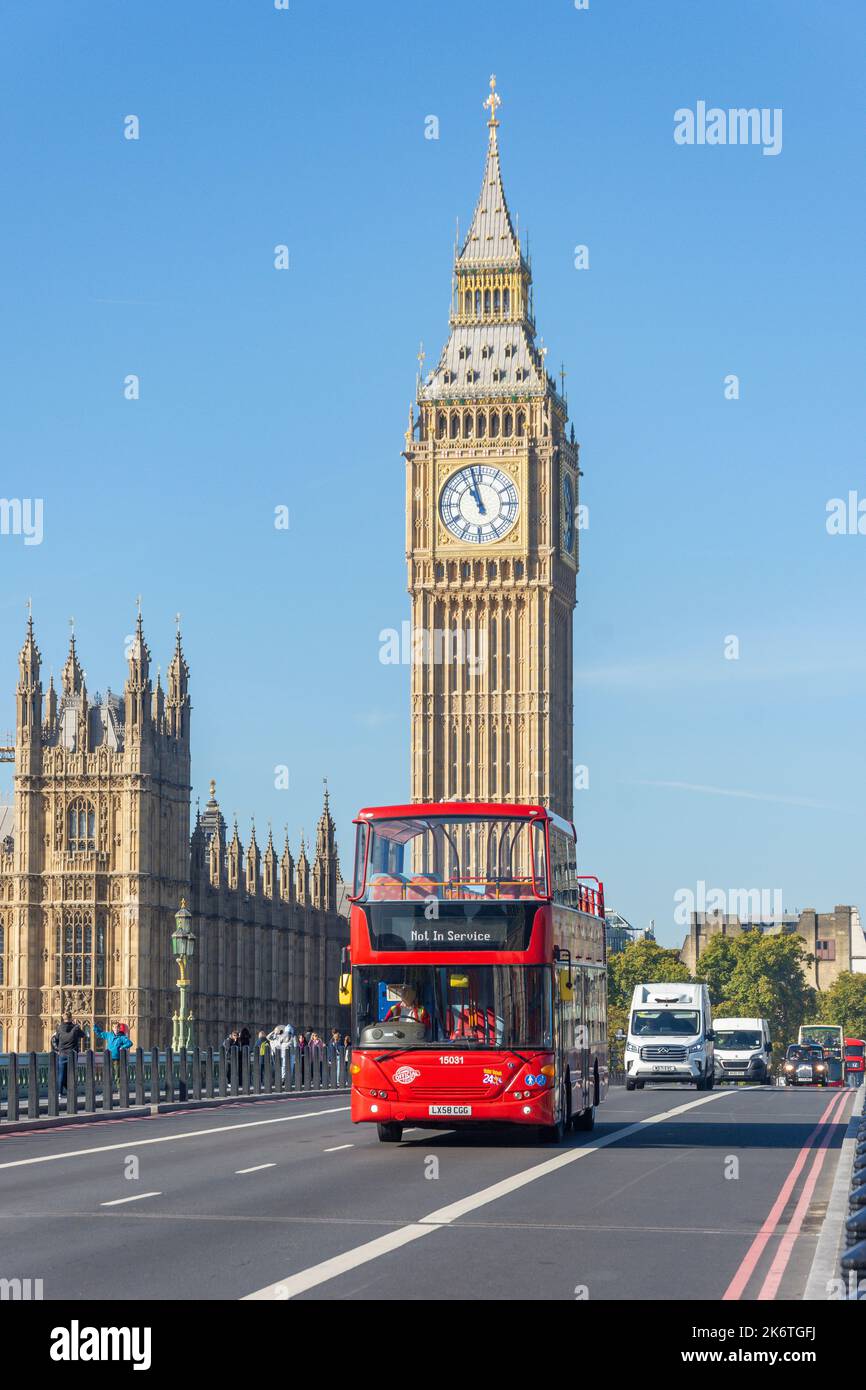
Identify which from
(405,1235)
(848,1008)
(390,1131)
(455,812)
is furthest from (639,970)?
(405,1235)

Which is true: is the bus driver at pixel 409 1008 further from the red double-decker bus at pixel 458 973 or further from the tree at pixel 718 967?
the tree at pixel 718 967

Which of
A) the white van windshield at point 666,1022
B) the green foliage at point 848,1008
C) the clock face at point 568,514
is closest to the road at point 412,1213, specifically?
the white van windshield at point 666,1022

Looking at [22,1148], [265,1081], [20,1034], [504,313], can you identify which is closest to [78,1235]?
[22,1148]

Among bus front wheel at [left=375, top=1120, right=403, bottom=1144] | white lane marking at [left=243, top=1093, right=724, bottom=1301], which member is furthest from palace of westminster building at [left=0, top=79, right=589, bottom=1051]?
white lane marking at [left=243, top=1093, right=724, bottom=1301]

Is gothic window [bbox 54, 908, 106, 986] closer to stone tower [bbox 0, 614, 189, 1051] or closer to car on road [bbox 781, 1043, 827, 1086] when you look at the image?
stone tower [bbox 0, 614, 189, 1051]

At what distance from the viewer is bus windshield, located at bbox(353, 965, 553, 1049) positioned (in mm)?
26234

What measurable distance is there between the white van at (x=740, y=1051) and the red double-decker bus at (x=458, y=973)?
42943mm

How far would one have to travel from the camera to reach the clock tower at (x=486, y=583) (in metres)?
124

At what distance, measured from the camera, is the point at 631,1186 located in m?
22.1

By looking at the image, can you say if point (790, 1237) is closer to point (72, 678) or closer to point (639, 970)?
point (72, 678)

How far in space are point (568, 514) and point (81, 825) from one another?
46.7m

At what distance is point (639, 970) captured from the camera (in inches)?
5305
